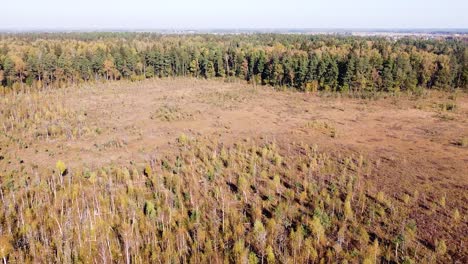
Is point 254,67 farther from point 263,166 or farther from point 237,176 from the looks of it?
point 237,176

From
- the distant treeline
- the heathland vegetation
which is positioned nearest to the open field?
the heathland vegetation

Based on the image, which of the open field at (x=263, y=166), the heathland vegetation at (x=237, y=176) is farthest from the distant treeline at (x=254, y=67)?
the open field at (x=263, y=166)

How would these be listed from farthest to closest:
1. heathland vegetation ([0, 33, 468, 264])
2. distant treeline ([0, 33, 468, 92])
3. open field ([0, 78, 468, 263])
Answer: distant treeline ([0, 33, 468, 92]), open field ([0, 78, 468, 263]), heathland vegetation ([0, 33, 468, 264])

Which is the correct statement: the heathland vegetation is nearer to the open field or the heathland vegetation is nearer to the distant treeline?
the open field

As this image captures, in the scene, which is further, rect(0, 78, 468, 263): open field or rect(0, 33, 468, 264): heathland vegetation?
rect(0, 78, 468, 263): open field

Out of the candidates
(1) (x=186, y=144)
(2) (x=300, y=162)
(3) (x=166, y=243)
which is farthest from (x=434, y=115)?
(3) (x=166, y=243)

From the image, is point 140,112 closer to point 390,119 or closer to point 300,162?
point 300,162

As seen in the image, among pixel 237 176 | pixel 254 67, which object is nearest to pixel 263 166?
pixel 237 176

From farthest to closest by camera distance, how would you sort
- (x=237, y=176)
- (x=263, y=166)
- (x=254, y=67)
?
(x=254, y=67) < (x=263, y=166) < (x=237, y=176)
